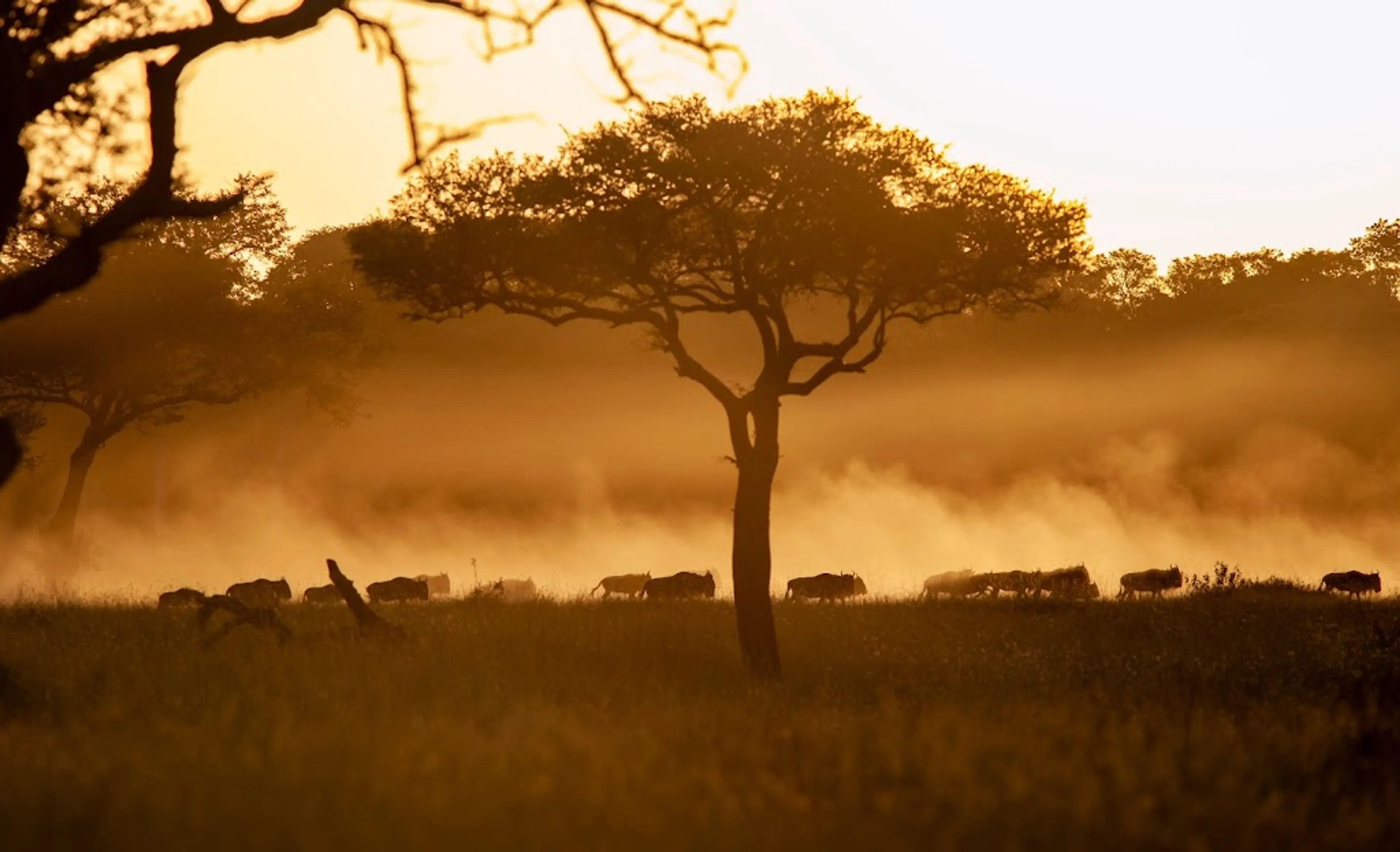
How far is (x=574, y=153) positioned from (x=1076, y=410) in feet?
202

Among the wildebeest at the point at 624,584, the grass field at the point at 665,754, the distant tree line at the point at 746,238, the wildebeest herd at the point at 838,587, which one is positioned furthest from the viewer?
the wildebeest at the point at 624,584

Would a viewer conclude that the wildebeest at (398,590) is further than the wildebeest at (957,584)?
Yes

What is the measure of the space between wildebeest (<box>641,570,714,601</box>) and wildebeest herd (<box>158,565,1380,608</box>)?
20 mm

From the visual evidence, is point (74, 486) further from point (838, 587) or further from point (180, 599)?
point (838, 587)

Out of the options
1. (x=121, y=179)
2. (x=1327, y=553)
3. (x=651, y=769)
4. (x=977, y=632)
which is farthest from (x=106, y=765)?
(x=1327, y=553)

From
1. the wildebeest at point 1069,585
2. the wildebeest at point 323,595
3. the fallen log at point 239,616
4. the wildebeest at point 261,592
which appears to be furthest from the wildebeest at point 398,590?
the fallen log at point 239,616

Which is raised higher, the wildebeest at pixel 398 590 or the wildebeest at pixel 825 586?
the wildebeest at pixel 398 590

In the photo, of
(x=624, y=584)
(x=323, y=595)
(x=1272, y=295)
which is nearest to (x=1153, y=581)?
(x=624, y=584)

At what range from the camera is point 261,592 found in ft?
116

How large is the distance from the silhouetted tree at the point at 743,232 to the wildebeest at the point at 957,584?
1353 centimetres

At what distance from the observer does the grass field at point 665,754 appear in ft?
26.5

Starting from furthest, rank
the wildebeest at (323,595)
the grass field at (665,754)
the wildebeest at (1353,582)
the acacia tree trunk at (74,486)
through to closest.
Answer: the acacia tree trunk at (74,486), the wildebeest at (1353,582), the wildebeest at (323,595), the grass field at (665,754)

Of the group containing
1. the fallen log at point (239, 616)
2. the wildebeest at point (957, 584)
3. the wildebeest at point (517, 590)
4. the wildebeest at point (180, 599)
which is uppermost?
the wildebeest at point (180, 599)

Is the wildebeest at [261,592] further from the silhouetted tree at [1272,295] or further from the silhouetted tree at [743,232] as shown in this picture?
the silhouetted tree at [1272,295]
